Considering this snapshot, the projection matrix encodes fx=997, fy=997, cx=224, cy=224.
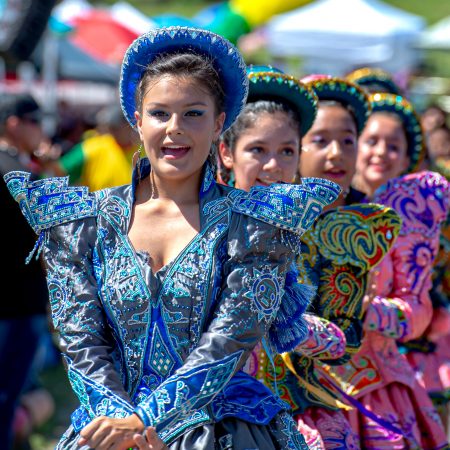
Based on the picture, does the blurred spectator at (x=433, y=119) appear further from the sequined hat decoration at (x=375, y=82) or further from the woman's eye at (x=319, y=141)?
the woman's eye at (x=319, y=141)

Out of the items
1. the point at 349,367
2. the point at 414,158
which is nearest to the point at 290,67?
the point at 414,158

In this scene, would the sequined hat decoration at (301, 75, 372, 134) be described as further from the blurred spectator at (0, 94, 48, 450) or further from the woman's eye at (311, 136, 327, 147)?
the blurred spectator at (0, 94, 48, 450)

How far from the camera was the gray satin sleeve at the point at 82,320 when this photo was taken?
2549mm

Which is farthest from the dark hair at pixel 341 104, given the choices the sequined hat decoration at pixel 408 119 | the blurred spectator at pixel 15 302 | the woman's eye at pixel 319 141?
the blurred spectator at pixel 15 302

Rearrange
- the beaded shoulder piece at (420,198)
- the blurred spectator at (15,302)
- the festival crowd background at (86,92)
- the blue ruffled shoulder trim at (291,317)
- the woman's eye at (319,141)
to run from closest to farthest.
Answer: the blue ruffled shoulder trim at (291,317), the woman's eye at (319,141), the beaded shoulder piece at (420,198), the blurred spectator at (15,302), the festival crowd background at (86,92)

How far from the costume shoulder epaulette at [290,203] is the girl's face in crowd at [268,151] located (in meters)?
0.86

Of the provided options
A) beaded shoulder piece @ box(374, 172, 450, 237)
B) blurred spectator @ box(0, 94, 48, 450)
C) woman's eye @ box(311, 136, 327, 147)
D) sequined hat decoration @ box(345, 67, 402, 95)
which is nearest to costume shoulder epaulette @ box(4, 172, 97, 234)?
woman's eye @ box(311, 136, 327, 147)

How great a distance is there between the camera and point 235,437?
2.64 m

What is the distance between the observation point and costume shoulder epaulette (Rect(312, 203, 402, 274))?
3496 millimetres

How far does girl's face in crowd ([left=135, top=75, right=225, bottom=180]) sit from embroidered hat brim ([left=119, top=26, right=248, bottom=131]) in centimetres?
9

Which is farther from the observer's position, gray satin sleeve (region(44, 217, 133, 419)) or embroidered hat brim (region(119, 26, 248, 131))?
embroidered hat brim (region(119, 26, 248, 131))

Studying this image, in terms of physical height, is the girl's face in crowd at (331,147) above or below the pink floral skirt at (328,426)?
above

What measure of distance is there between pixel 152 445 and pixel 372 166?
2.75 metres

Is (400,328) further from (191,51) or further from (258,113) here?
(191,51)
